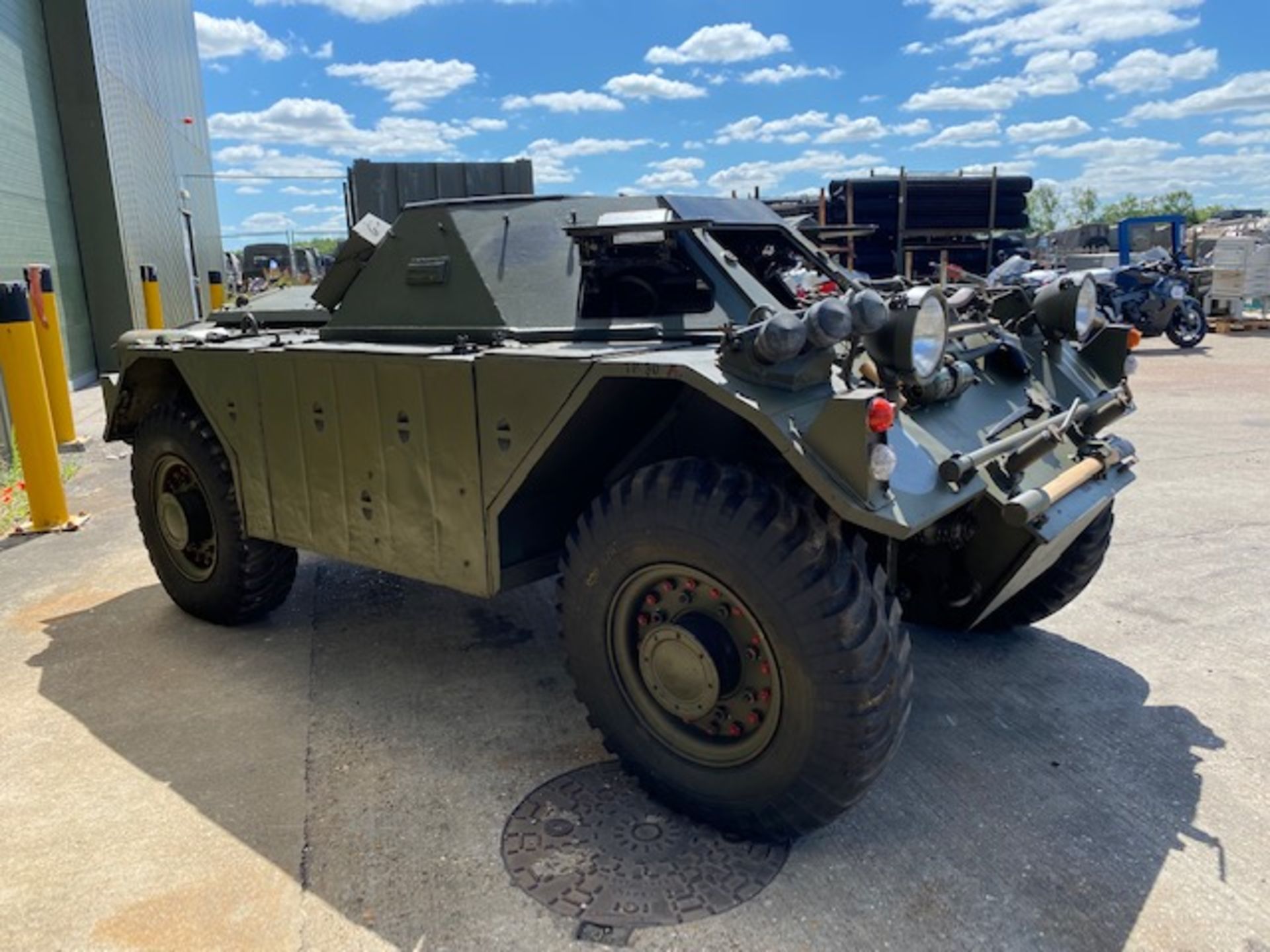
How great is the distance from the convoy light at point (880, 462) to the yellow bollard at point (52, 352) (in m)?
8.67

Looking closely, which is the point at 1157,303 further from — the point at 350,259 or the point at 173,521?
the point at 173,521

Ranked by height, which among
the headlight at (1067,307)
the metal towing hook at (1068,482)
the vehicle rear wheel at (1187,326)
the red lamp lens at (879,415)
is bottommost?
the vehicle rear wheel at (1187,326)

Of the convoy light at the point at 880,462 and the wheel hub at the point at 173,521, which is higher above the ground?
the convoy light at the point at 880,462

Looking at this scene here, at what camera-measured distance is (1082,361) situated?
4.24 meters

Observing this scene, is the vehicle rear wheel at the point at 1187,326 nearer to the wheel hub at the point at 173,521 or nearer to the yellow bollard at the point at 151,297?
the yellow bollard at the point at 151,297

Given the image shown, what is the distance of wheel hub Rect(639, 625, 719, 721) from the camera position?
9.38ft

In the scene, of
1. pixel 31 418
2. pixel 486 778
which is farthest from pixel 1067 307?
pixel 31 418

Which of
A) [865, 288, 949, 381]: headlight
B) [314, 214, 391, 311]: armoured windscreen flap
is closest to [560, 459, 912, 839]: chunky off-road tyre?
[865, 288, 949, 381]: headlight

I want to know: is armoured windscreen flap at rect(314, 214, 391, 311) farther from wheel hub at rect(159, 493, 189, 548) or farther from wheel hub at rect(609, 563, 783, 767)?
wheel hub at rect(609, 563, 783, 767)

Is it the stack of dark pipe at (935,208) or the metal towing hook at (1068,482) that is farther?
the stack of dark pipe at (935,208)

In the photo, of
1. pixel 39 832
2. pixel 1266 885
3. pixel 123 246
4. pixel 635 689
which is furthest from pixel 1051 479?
pixel 123 246

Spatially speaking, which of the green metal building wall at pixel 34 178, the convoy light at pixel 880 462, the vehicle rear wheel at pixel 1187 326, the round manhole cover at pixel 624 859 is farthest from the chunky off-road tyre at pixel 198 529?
the vehicle rear wheel at pixel 1187 326

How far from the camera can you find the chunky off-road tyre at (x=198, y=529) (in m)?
4.60

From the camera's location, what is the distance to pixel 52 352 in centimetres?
916
